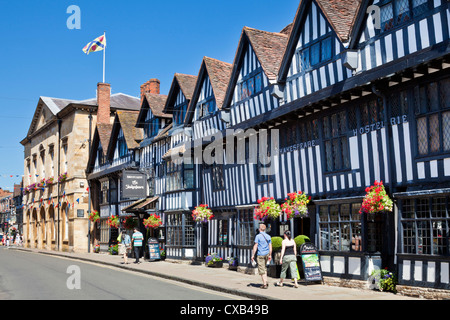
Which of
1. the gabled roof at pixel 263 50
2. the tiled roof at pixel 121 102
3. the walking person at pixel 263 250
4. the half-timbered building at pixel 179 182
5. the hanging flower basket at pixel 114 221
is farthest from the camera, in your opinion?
the tiled roof at pixel 121 102

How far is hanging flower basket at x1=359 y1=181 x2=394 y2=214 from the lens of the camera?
42.3 feet

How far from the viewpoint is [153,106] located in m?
29.9

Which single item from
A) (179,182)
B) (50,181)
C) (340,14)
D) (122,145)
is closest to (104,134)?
(122,145)

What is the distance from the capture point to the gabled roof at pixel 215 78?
74.4 ft

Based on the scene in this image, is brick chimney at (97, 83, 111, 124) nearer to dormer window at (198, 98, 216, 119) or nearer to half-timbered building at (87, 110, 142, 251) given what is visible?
half-timbered building at (87, 110, 142, 251)

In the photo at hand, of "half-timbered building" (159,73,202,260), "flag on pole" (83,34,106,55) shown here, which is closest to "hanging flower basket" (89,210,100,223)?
"flag on pole" (83,34,106,55)

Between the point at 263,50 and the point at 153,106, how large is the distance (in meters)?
11.6

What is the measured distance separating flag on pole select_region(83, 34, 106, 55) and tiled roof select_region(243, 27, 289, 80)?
62.2ft

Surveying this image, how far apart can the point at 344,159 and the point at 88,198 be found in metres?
29.3

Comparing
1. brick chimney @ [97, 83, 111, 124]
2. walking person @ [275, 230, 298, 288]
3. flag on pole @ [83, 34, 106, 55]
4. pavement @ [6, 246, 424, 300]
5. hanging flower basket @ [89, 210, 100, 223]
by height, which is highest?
flag on pole @ [83, 34, 106, 55]

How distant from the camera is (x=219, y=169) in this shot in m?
22.5

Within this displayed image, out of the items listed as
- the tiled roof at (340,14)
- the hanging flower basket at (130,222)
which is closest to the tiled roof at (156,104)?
the hanging flower basket at (130,222)

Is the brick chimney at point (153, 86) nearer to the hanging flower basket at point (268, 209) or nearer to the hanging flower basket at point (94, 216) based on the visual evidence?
the hanging flower basket at point (94, 216)

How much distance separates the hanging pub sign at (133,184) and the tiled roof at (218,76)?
342 inches
